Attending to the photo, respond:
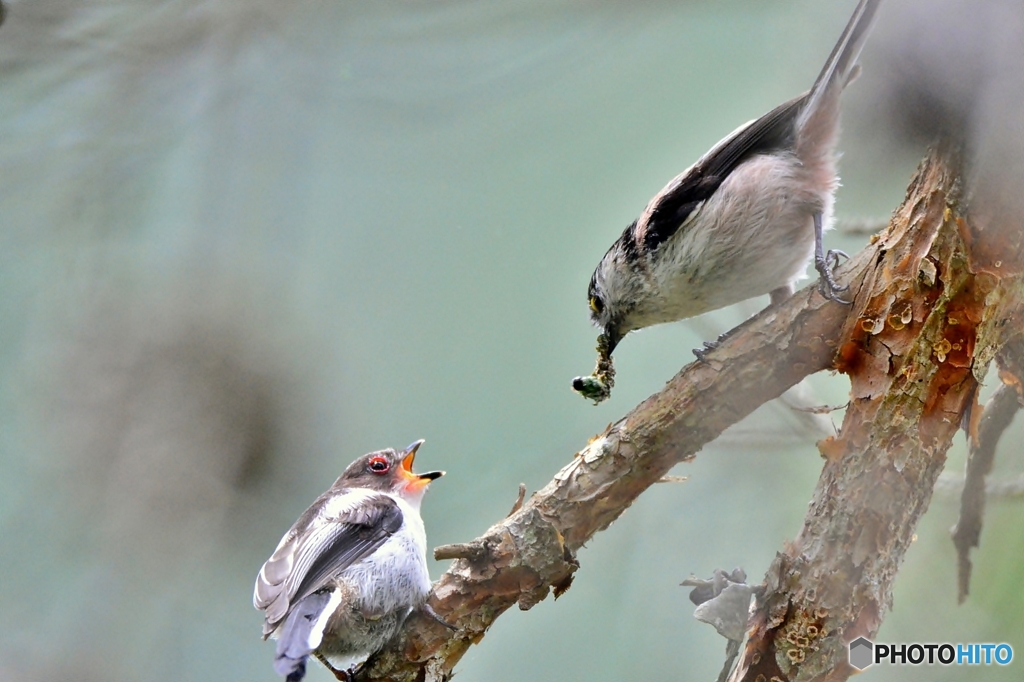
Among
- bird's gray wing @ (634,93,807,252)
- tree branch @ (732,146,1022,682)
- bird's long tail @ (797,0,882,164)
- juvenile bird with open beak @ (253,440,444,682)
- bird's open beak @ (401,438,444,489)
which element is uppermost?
bird's gray wing @ (634,93,807,252)

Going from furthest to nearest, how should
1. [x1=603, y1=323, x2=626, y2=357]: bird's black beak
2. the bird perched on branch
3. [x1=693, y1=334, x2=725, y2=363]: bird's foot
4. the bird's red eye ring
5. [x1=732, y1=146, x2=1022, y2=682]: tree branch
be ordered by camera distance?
the bird's red eye ring, [x1=603, y1=323, x2=626, y2=357]: bird's black beak, the bird perched on branch, [x1=693, y1=334, x2=725, y2=363]: bird's foot, [x1=732, y1=146, x2=1022, y2=682]: tree branch

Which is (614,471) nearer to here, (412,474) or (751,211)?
(751,211)

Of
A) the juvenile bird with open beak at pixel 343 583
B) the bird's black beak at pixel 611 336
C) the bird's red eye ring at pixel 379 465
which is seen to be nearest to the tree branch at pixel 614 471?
the juvenile bird with open beak at pixel 343 583

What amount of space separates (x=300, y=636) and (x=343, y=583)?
1.16ft

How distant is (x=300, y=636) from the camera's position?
2096 mm

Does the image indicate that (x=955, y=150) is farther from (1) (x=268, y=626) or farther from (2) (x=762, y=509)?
(1) (x=268, y=626)

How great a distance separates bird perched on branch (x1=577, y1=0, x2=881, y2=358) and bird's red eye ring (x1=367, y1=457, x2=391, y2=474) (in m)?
1.20

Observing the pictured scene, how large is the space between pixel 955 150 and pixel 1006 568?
1461mm

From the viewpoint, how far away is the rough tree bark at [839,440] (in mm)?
1934

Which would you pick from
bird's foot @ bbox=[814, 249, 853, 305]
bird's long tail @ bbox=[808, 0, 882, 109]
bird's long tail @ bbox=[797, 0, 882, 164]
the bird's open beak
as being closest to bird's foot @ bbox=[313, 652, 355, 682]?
the bird's open beak

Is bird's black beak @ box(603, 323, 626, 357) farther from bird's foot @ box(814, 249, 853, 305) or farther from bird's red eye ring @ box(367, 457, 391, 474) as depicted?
bird's red eye ring @ box(367, 457, 391, 474)

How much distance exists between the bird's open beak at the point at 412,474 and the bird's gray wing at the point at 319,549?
0.66 feet

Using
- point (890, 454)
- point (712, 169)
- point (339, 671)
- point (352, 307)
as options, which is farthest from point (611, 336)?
point (352, 307)

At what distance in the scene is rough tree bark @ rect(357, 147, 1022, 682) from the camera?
1934 millimetres
